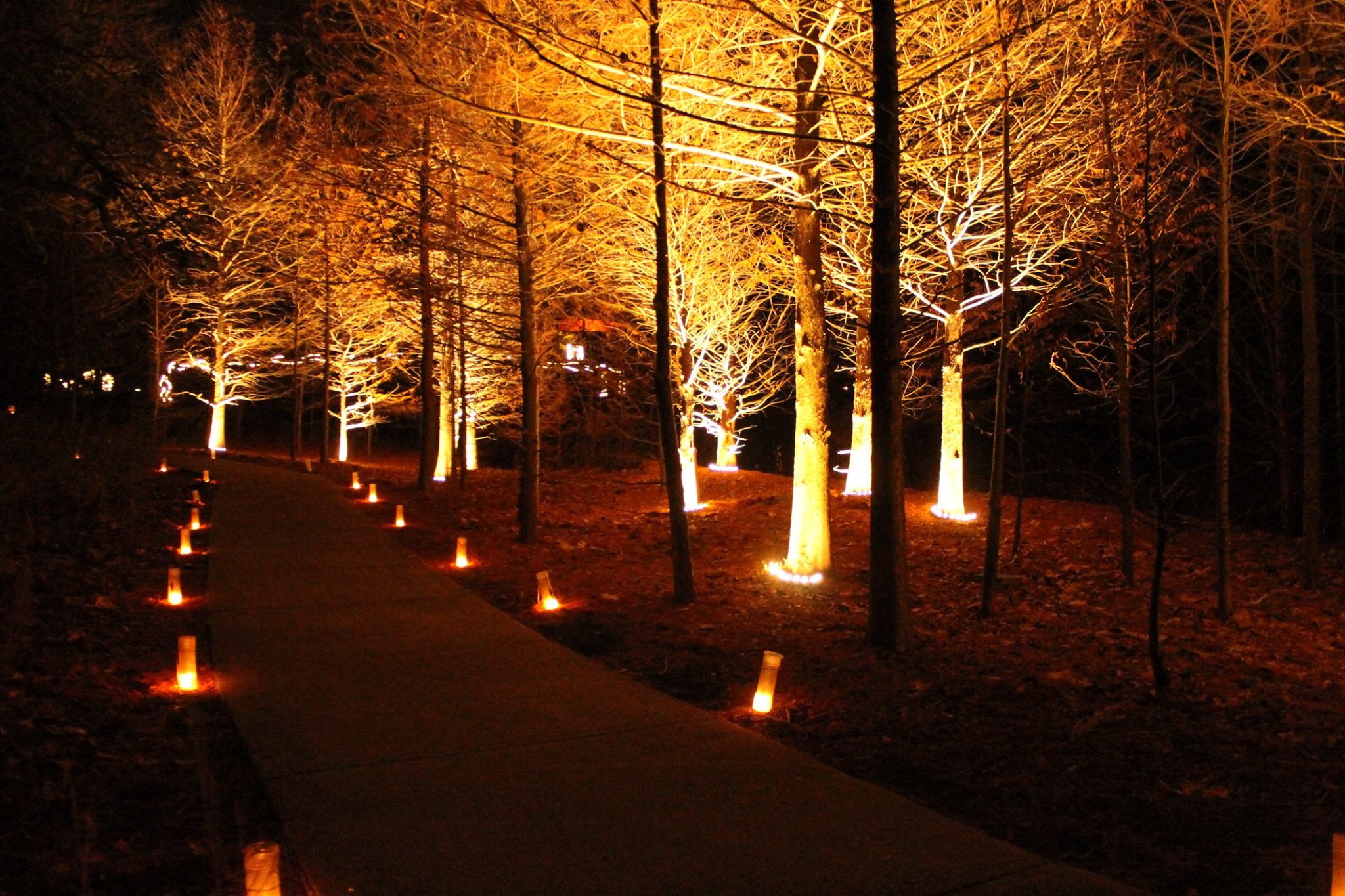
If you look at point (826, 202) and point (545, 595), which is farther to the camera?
point (826, 202)

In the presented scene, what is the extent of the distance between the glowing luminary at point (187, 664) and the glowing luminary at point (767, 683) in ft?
14.2

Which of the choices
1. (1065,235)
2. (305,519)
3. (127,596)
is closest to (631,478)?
(305,519)

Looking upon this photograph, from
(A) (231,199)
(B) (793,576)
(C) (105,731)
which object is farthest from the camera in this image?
(A) (231,199)

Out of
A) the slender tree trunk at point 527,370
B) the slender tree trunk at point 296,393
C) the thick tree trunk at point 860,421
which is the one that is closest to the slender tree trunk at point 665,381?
the slender tree trunk at point 527,370

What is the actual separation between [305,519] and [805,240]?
10388 millimetres

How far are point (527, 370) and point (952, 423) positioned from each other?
6.75 metres

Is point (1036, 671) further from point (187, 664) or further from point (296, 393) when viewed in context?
point (296, 393)

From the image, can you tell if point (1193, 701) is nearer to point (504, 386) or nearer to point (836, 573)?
point (836, 573)

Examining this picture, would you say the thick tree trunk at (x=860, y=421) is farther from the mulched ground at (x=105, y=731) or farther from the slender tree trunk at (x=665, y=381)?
the mulched ground at (x=105, y=731)

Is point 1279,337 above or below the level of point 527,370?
above

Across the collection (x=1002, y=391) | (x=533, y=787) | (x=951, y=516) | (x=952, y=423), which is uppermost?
(x=1002, y=391)

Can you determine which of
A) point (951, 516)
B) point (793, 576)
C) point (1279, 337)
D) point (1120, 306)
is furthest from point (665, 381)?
point (1279, 337)

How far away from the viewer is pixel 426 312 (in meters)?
18.9

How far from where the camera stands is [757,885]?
4613mm
